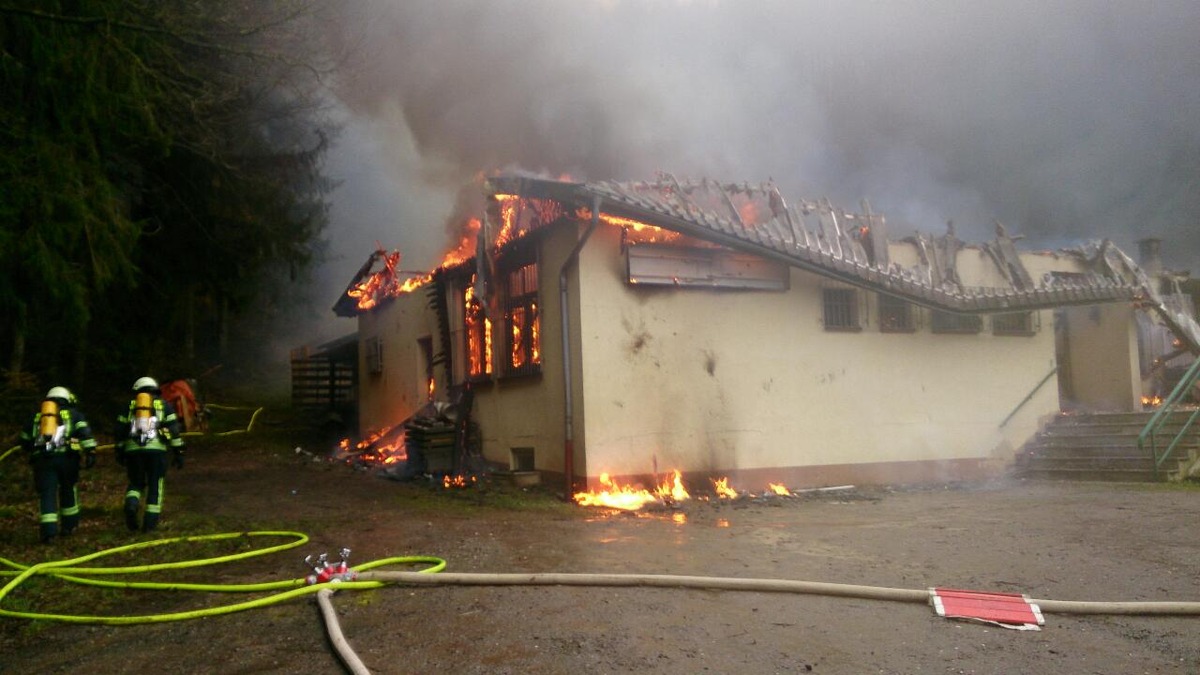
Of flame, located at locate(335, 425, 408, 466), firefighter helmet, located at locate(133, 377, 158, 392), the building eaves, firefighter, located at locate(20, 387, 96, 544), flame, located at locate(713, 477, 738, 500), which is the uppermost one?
the building eaves

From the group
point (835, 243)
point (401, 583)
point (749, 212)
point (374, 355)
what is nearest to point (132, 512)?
point (401, 583)

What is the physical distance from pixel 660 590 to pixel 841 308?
795cm

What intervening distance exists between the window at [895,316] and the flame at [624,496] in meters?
4.58

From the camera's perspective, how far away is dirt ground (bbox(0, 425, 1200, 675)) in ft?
13.7

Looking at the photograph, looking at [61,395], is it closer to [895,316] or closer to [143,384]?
[143,384]

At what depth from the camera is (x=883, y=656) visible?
416 centimetres

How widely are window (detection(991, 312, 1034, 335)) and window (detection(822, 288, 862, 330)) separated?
306 cm

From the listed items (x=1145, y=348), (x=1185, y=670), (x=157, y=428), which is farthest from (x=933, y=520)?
(x=1145, y=348)

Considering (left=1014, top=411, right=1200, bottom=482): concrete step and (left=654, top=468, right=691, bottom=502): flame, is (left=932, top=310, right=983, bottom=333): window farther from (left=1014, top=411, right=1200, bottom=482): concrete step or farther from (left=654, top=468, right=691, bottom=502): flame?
(left=654, top=468, right=691, bottom=502): flame

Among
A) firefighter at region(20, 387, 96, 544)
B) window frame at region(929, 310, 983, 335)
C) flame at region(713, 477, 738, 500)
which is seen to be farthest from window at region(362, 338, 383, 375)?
window frame at region(929, 310, 983, 335)

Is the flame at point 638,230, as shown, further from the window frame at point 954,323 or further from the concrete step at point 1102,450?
the concrete step at point 1102,450

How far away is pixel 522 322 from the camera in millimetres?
11984

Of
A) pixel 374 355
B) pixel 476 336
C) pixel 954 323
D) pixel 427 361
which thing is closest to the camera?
pixel 954 323

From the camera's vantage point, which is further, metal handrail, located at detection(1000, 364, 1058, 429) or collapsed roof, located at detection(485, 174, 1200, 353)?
metal handrail, located at detection(1000, 364, 1058, 429)
